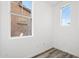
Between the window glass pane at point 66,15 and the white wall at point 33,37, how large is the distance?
0.58 meters

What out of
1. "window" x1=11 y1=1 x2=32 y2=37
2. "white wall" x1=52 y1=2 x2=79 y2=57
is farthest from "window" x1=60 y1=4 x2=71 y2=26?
"window" x1=11 y1=1 x2=32 y2=37

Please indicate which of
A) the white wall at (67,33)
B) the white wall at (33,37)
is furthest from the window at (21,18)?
the white wall at (67,33)

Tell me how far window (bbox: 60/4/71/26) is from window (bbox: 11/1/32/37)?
60.4 inches

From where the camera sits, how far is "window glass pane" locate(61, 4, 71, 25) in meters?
3.93

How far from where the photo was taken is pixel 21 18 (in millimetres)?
3152

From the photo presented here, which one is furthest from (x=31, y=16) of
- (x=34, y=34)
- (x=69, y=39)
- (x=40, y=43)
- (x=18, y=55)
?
(x=69, y=39)

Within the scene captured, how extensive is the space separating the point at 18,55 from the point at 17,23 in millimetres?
934

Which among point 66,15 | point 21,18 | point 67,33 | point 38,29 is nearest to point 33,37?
point 38,29

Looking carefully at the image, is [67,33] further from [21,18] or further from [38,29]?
[21,18]

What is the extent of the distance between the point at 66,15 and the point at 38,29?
135 cm

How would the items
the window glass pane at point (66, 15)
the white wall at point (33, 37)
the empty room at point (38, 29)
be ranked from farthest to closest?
the window glass pane at point (66, 15)
the empty room at point (38, 29)
the white wall at point (33, 37)

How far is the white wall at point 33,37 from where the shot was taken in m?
2.44

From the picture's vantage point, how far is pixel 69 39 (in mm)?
3811

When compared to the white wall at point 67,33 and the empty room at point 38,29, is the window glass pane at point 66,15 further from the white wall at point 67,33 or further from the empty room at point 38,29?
the white wall at point 67,33
